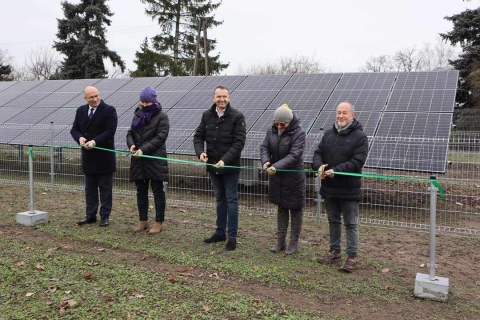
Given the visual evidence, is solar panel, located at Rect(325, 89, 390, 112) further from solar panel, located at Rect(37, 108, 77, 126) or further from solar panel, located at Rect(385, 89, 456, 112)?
solar panel, located at Rect(37, 108, 77, 126)

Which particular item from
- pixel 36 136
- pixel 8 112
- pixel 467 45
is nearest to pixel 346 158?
pixel 36 136

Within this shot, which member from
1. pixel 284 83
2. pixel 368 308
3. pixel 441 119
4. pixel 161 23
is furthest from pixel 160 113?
pixel 161 23

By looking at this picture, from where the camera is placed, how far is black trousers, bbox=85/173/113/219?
19.9 feet

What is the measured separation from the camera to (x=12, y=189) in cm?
917

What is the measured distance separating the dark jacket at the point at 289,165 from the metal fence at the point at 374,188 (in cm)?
93

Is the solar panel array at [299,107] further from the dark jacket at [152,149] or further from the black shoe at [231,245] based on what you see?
the black shoe at [231,245]

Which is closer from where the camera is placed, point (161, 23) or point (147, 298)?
point (147, 298)

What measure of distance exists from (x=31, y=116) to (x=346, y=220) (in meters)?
9.72

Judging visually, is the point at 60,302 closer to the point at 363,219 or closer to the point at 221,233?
the point at 221,233

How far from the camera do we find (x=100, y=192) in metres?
6.12

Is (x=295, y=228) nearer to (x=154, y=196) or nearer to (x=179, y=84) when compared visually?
(x=154, y=196)

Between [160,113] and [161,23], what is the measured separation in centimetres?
2716

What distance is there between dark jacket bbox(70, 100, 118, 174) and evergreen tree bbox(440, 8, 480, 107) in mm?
24111

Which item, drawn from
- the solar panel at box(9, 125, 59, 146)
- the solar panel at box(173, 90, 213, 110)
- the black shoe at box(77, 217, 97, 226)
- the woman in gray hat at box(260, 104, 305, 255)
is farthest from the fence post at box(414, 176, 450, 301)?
the solar panel at box(9, 125, 59, 146)
